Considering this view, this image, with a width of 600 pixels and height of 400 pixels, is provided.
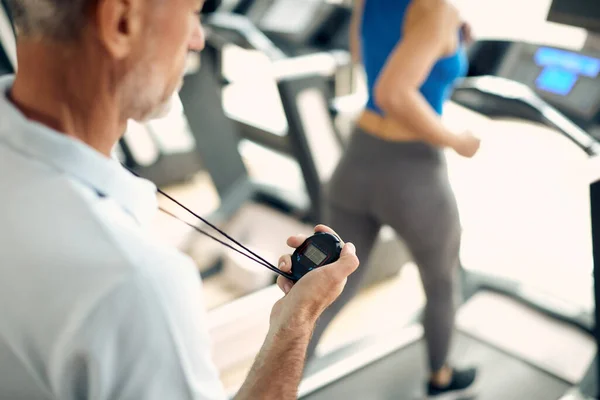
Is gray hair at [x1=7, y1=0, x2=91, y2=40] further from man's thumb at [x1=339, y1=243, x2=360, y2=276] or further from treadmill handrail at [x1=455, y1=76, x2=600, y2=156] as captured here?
treadmill handrail at [x1=455, y1=76, x2=600, y2=156]

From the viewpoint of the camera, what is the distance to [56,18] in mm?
681

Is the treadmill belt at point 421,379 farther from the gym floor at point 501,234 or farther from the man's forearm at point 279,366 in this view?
the man's forearm at point 279,366

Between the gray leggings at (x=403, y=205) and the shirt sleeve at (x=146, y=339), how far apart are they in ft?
3.18

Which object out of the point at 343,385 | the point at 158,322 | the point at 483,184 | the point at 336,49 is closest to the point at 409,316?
the point at 343,385

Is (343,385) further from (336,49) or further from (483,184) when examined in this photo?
(336,49)

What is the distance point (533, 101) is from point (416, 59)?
A: 58 cm

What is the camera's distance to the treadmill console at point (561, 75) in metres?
1.79

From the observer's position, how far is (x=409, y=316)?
2549 millimetres

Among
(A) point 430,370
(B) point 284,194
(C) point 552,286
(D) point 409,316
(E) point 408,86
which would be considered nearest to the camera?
(E) point 408,86

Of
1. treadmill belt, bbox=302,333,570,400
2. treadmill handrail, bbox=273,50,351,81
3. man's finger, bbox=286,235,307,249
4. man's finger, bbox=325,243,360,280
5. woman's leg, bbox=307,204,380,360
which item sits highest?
man's finger, bbox=325,243,360,280

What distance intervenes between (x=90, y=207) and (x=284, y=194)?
2.57 m

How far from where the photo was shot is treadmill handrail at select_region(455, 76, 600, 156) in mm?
1687

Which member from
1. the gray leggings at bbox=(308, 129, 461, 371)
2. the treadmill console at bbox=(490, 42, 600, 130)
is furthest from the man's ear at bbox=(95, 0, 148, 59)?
the treadmill console at bbox=(490, 42, 600, 130)

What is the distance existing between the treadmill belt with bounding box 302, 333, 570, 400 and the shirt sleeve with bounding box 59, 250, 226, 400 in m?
1.50
